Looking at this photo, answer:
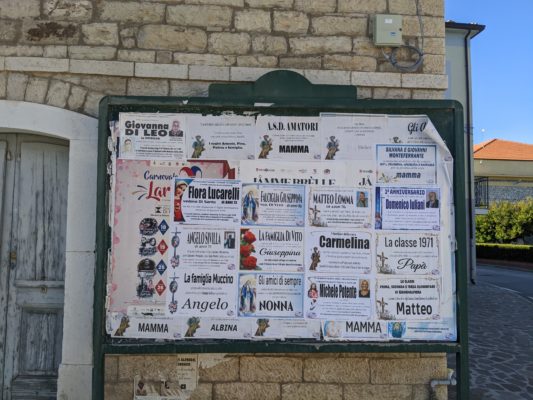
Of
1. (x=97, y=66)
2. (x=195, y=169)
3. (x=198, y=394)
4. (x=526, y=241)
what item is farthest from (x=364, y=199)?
(x=526, y=241)

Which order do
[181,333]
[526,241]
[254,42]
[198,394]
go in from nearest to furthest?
[181,333], [198,394], [254,42], [526,241]

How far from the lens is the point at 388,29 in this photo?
12.1 feet

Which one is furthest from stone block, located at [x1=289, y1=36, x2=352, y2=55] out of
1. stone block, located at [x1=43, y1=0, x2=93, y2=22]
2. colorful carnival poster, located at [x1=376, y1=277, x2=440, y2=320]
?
colorful carnival poster, located at [x1=376, y1=277, x2=440, y2=320]

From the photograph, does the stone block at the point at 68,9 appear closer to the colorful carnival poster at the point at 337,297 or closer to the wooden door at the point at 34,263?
the wooden door at the point at 34,263

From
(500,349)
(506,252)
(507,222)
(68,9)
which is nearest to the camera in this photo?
(68,9)

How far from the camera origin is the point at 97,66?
357 centimetres

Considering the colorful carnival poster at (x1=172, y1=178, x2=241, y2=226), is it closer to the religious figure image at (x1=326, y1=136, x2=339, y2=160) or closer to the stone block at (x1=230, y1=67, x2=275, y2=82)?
the religious figure image at (x1=326, y1=136, x2=339, y2=160)

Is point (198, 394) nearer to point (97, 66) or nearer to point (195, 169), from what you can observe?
point (195, 169)

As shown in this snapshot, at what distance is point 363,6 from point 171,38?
1.62 metres

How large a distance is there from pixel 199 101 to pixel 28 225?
1843 mm

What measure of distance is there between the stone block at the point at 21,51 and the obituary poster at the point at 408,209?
A: 287cm

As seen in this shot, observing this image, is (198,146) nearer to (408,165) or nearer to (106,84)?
(106,84)

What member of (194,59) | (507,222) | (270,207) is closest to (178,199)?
(270,207)

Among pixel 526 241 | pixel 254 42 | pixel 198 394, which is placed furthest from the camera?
pixel 526 241
